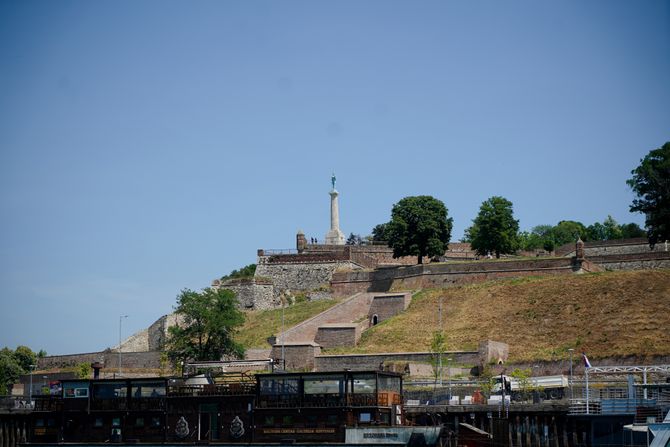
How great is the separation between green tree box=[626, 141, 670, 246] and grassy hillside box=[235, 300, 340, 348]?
30.3m

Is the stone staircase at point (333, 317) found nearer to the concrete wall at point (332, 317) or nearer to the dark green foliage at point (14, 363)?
the concrete wall at point (332, 317)

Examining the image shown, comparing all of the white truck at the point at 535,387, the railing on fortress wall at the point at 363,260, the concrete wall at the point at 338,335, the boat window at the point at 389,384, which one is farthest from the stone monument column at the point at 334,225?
the boat window at the point at 389,384

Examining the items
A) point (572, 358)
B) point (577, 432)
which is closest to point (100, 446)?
point (577, 432)

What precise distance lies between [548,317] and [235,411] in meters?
44.2

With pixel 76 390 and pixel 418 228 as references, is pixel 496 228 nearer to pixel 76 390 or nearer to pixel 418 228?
pixel 418 228

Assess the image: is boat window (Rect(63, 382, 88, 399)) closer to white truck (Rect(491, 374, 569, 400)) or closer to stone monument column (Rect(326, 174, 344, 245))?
white truck (Rect(491, 374, 569, 400))

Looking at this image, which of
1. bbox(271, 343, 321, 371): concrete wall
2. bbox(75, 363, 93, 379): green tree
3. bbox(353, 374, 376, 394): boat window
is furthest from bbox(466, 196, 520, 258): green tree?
bbox(353, 374, 376, 394): boat window

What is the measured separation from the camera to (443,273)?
111125mm

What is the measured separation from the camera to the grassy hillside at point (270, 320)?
352 ft

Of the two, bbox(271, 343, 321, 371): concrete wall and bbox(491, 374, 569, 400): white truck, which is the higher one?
bbox(271, 343, 321, 371): concrete wall

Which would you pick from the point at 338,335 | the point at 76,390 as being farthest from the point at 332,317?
the point at 76,390

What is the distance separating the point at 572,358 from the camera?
8638cm

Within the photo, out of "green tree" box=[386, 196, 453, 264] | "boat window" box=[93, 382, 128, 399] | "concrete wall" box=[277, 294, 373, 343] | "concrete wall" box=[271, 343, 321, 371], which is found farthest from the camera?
"green tree" box=[386, 196, 453, 264]

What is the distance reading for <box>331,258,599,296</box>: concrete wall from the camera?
108125 millimetres
